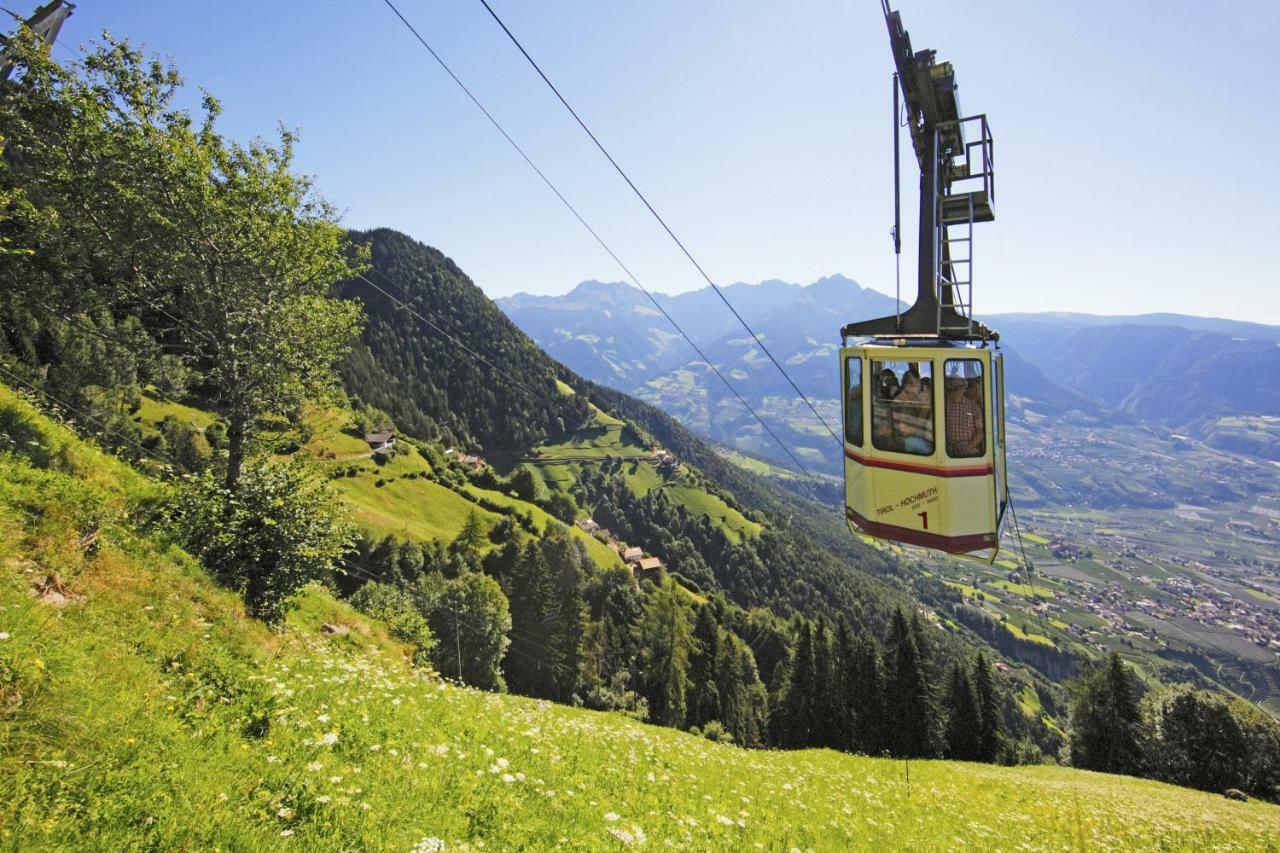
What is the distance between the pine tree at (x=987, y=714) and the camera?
5119 cm

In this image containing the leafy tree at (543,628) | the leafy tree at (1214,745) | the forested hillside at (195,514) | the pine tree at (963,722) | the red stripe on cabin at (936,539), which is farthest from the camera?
the leafy tree at (543,628)

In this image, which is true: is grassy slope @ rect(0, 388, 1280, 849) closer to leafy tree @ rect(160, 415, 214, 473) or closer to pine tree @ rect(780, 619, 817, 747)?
pine tree @ rect(780, 619, 817, 747)

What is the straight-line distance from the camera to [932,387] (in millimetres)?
11234

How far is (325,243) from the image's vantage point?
17.2 m

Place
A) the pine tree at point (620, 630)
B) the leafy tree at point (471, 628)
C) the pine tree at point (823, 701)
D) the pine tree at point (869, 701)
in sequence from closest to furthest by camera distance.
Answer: the leafy tree at point (471, 628) < the pine tree at point (869, 701) < the pine tree at point (823, 701) < the pine tree at point (620, 630)

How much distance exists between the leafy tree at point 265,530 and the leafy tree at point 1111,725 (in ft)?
215

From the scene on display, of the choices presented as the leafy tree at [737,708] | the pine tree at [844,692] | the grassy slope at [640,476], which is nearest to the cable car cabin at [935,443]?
the pine tree at [844,692]

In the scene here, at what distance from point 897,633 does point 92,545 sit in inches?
2302

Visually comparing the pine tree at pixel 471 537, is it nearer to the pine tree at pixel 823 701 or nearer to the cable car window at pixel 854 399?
the pine tree at pixel 823 701

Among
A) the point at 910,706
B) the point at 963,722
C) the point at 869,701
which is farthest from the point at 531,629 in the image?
the point at 963,722

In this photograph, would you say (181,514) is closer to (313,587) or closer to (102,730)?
(313,587)

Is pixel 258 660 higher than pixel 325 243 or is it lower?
lower

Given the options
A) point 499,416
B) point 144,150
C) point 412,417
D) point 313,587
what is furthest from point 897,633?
point 499,416

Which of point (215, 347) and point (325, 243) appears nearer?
point (215, 347)
